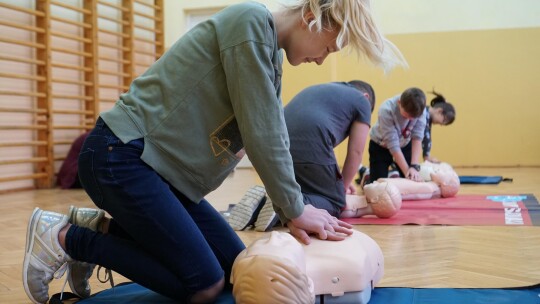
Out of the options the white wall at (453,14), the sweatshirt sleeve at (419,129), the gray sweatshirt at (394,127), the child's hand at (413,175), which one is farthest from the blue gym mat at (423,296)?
the white wall at (453,14)

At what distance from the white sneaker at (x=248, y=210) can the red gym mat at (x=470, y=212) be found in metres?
0.53

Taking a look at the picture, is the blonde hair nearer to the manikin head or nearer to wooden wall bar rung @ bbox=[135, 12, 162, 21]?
the manikin head

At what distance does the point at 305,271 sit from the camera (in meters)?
1.53

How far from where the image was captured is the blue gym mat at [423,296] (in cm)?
165

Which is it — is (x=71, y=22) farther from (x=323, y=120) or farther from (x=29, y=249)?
(x=29, y=249)

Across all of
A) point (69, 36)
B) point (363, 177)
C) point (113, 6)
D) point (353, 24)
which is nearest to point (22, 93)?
point (69, 36)

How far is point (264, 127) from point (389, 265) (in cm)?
95

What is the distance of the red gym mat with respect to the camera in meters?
3.15

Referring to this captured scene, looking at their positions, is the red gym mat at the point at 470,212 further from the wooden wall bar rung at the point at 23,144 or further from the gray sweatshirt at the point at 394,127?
the wooden wall bar rung at the point at 23,144

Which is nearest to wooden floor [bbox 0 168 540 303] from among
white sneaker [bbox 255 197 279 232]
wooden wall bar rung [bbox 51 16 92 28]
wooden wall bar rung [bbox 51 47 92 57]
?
white sneaker [bbox 255 197 279 232]

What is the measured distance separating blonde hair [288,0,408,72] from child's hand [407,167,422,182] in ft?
9.10

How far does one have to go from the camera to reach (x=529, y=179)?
5.51 m

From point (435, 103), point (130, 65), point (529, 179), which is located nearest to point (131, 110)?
point (435, 103)

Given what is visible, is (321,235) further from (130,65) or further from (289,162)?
(130,65)
